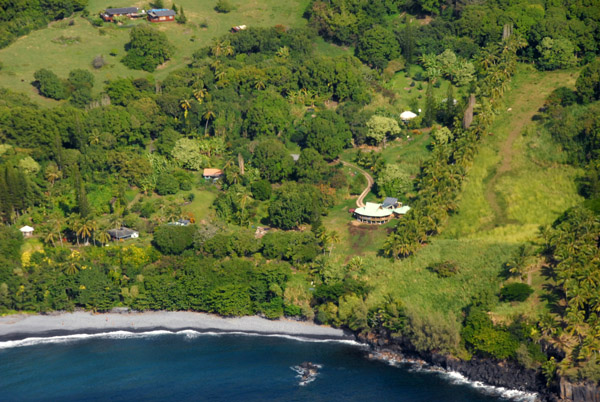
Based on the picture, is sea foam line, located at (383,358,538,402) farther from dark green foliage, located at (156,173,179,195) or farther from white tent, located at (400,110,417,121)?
white tent, located at (400,110,417,121)

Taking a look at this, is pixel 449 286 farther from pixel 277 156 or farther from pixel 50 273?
pixel 50 273

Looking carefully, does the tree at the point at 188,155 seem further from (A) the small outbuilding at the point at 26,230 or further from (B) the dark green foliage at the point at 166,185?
(A) the small outbuilding at the point at 26,230

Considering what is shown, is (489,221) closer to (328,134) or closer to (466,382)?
(466,382)


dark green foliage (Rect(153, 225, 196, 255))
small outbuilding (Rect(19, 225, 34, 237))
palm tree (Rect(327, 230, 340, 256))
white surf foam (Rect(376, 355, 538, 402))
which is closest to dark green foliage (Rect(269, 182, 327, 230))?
palm tree (Rect(327, 230, 340, 256))

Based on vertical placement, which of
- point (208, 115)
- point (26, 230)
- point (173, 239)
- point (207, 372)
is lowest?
point (207, 372)

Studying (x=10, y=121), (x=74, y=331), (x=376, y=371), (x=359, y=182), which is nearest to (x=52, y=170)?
(x=10, y=121)

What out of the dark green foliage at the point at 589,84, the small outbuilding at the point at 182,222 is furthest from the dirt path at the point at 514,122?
the small outbuilding at the point at 182,222

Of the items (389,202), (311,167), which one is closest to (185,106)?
(311,167)
